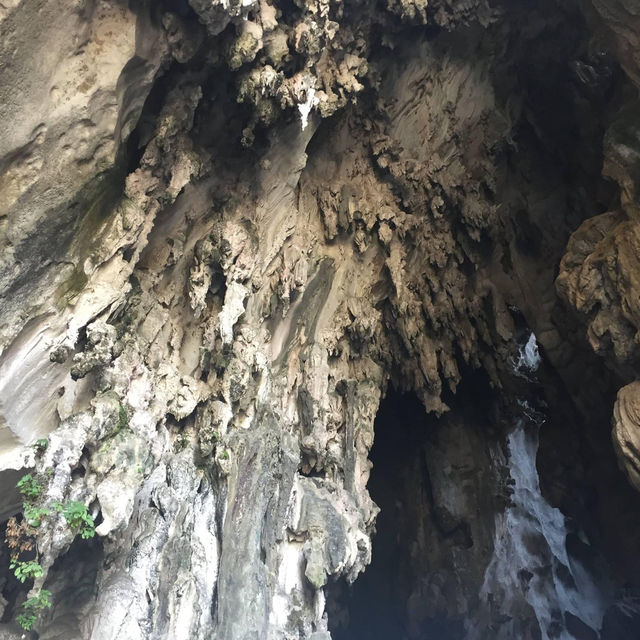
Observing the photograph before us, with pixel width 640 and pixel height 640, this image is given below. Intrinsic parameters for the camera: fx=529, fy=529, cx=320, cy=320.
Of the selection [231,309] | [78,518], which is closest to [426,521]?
[231,309]

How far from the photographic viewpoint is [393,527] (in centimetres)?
1520

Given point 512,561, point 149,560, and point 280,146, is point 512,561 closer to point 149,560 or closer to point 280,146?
point 149,560

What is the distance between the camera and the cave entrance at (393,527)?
14.6 metres

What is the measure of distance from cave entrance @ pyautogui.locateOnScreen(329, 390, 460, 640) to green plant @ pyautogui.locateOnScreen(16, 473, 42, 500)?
10463 millimetres

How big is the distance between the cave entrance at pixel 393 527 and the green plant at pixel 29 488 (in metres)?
10.5

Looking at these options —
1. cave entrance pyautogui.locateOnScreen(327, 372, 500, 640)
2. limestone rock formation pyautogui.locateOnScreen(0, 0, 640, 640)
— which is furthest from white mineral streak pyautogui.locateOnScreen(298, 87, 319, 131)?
cave entrance pyautogui.locateOnScreen(327, 372, 500, 640)

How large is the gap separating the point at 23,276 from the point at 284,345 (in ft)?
16.5

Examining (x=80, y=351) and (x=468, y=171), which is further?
(x=468, y=171)

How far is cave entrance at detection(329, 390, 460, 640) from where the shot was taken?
14578 millimetres

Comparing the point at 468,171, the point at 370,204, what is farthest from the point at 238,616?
the point at 468,171

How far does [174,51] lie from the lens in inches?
253

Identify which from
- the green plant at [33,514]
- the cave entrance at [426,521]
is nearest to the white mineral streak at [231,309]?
the green plant at [33,514]

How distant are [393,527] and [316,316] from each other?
8.01 metres

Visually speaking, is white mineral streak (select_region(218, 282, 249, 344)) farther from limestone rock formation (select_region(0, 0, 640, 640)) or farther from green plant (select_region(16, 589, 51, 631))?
green plant (select_region(16, 589, 51, 631))
